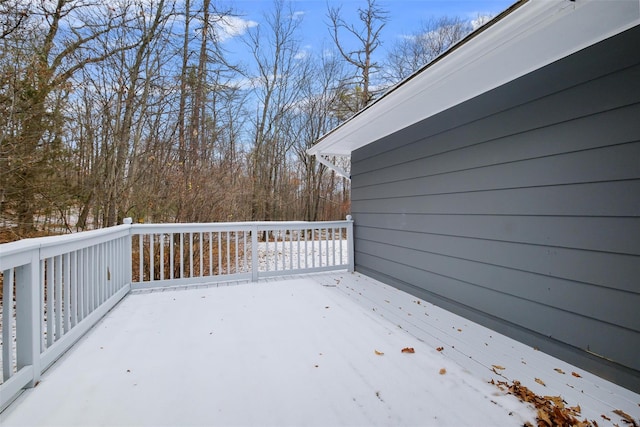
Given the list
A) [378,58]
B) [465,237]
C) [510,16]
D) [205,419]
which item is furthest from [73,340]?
[378,58]

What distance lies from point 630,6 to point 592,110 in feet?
1.88

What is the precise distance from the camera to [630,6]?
1.62m

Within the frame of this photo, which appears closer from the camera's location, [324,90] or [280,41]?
[280,41]

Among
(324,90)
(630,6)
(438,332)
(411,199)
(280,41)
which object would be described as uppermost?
(280,41)

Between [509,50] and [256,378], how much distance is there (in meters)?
2.75

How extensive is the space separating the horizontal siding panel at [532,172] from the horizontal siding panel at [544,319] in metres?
0.93

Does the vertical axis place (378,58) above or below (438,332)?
above

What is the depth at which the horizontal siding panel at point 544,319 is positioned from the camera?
186cm

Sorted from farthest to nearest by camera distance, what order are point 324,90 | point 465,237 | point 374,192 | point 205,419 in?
point 324,90 < point 374,192 < point 465,237 < point 205,419

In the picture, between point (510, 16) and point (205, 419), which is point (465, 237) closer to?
point (510, 16)

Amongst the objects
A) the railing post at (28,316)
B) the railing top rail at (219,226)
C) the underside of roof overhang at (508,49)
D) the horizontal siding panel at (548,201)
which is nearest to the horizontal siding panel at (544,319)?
the horizontal siding panel at (548,201)

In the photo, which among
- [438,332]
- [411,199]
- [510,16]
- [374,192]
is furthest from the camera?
[374,192]

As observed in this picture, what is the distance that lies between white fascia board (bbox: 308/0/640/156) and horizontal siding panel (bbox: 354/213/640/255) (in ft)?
3.77

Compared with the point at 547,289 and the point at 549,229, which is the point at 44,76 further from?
the point at 547,289
